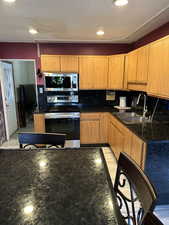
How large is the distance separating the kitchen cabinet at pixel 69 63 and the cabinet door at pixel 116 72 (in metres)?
0.76

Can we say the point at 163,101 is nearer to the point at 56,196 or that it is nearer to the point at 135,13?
the point at 135,13

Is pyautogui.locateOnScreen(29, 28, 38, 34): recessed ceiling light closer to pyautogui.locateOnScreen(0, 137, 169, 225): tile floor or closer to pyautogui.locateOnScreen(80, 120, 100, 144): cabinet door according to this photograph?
pyautogui.locateOnScreen(80, 120, 100, 144): cabinet door

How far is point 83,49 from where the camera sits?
12.2ft

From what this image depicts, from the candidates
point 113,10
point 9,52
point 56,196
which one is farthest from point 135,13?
point 9,52

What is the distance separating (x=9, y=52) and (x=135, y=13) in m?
2.88

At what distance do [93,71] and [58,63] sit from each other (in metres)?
0.78

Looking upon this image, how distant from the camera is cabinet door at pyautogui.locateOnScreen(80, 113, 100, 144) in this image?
3.31 meters

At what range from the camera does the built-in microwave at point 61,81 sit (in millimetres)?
3312

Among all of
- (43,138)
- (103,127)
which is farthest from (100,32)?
(43,138)

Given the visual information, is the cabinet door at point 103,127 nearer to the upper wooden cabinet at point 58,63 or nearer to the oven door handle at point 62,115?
the oven door handle at point 62,115

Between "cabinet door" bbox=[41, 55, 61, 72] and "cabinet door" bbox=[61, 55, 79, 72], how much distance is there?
107mm

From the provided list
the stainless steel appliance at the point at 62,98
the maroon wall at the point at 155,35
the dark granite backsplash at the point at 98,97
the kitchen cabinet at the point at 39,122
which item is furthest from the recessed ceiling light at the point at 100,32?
the kitchen cabinet at the point at 39,122

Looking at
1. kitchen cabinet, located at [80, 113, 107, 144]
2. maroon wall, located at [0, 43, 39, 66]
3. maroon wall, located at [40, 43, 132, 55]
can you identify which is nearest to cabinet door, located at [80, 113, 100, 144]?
kitchen cabinet, located at [80, 113, 107, 144]

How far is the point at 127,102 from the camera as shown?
389 centimetres
